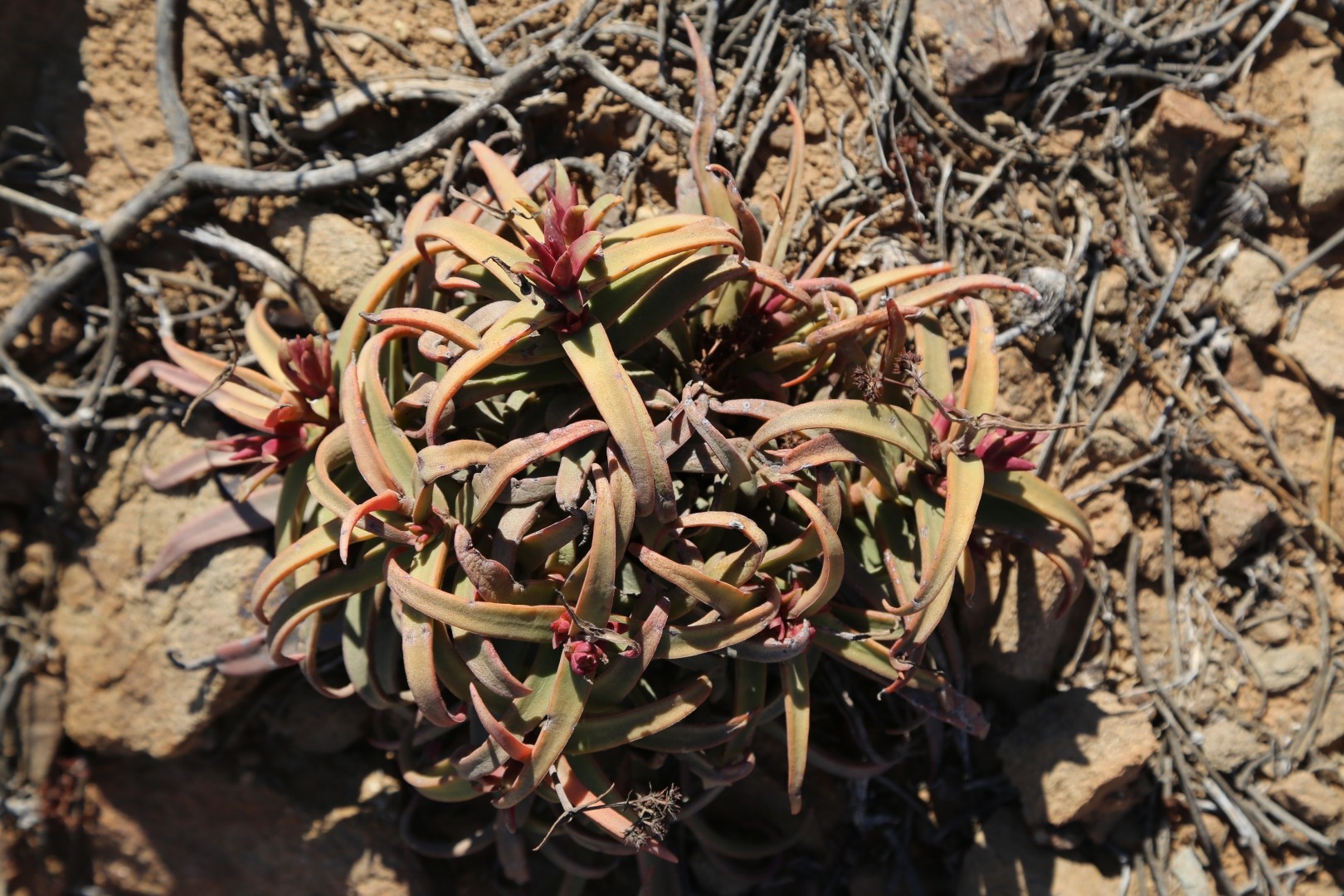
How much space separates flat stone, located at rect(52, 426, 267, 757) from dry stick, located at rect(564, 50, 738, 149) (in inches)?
60.4

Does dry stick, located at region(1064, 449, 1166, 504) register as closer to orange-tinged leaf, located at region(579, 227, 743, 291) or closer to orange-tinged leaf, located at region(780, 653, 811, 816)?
orange-tinged leaf, located at region(780, 653, 811, 816)

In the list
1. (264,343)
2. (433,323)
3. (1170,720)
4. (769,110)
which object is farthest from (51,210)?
(1170,720)

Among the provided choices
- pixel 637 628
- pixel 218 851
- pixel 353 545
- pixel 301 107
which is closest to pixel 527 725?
pixel 637 628

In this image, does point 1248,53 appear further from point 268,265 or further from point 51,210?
point 51,210

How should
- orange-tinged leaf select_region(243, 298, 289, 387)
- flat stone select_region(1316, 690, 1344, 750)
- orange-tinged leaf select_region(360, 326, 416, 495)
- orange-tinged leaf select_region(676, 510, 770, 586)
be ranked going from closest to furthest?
1. orange-tinged leaf select_region(676, 510, 770, 586)
2. orange-tinged leaf select_region(360, 326, 416, 495)
3. orange-tinged leaf select_region(243, 298, 289, 387)
4. flat stone select_region(1316, 690, 1344, 750)

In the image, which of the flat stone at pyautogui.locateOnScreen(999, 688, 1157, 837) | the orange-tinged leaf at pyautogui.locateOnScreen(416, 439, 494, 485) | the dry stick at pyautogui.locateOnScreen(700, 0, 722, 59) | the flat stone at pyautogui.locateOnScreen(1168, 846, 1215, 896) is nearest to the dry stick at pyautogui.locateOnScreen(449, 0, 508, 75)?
the dry stick at pyautogui.locateOnScreen(700, 0, 722, 59)

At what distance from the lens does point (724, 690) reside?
7.44ft

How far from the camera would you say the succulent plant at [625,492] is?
76.6 inches

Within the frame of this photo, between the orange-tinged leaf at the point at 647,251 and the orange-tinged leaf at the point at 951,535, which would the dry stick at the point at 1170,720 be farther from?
the orange-tinged leaf at the point at 647,251

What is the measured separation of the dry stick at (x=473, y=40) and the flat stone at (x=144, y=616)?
53.7 inches

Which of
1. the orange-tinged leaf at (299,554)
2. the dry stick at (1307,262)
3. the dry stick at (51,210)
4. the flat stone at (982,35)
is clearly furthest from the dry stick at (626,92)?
the dry stick at (1307,262)

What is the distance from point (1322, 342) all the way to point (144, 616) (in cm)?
358

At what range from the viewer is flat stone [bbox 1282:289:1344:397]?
9.45 feet

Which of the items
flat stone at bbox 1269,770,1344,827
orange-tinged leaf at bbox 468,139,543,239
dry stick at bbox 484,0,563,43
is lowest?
flat stone at bbox 1269,770,1344,827
